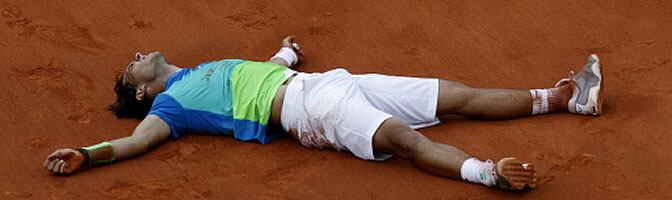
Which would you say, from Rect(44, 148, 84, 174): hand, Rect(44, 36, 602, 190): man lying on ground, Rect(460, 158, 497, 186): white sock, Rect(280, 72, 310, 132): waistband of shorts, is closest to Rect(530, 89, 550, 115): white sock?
Rect(44, 36, 602, 190): man lying on ground

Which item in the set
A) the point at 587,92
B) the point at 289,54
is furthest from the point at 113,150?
the point at 587,92

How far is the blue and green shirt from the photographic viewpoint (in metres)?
6.99

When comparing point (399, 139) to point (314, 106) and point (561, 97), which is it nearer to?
point (314, 106)

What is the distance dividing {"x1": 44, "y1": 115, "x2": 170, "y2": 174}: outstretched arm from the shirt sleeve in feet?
0.09

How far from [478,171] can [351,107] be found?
0.74 meters

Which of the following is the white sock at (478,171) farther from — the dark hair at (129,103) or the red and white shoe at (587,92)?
the dark hair at (129,103)

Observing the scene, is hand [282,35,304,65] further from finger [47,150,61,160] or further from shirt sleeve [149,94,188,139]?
finger [47,150,61,160]

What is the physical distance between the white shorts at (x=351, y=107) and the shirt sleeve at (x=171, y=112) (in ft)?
1.74

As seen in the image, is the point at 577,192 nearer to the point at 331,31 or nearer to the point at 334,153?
the point at 334,153

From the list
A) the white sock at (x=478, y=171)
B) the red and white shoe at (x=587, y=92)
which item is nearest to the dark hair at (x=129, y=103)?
the white sock at (x=478, y=171)

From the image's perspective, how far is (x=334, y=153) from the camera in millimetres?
6812

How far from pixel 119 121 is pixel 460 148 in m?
1.85

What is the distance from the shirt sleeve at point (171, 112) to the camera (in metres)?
7.05

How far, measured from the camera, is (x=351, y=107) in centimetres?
664
